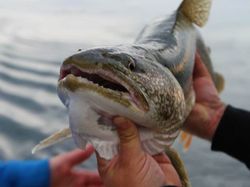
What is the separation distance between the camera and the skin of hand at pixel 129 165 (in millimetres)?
1593

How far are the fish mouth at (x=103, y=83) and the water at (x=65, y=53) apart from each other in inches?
65.4

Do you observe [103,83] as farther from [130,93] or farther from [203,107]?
Answer: [203,107]

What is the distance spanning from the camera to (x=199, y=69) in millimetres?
3172

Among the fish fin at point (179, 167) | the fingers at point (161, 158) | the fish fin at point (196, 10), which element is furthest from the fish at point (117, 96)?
the fish fin at point (196, 10)

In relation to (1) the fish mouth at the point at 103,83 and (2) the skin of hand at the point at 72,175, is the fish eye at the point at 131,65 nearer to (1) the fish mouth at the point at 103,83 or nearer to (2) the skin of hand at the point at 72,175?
(1) the fish mouth at the point at 103,83

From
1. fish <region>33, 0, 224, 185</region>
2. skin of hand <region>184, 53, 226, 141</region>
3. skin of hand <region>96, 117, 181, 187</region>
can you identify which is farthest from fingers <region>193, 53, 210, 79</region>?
skin of hand <region>96, 117, 181, 187</region>

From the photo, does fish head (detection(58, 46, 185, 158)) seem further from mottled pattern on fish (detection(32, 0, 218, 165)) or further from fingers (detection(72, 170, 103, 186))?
fingers (detection(72, 170, 103, 186))

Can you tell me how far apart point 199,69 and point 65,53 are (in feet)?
11.9

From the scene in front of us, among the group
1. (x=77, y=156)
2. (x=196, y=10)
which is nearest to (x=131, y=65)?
(x=77, y=156)

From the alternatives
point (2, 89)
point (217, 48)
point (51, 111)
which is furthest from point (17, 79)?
point (217, 48)

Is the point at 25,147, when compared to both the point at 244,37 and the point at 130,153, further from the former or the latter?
the point at 244,37

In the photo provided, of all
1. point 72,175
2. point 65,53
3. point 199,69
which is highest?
point 199,69

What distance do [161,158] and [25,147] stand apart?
2.26 metres

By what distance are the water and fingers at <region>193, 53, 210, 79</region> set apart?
36 cm
